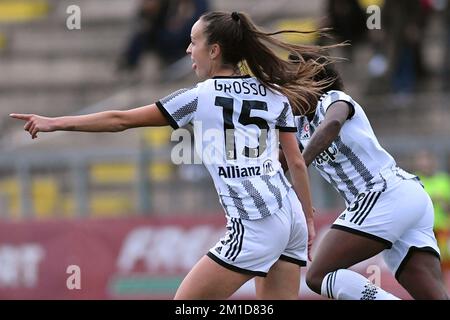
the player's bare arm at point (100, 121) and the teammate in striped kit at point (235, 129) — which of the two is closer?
the player's bare arm at point (100, 121)

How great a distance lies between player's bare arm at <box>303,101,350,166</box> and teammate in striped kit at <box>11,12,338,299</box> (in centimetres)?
25

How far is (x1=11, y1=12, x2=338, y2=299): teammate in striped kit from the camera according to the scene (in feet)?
21.6

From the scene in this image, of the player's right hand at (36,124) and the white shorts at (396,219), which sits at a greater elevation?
the player's right hand at (36,124)

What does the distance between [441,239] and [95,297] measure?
402cm

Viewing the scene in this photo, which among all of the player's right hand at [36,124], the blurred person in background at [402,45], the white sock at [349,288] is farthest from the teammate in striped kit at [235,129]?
the blurred person in background at [402,45]

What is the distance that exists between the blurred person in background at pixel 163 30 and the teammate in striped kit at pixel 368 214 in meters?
9.37

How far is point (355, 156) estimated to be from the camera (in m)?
7.37

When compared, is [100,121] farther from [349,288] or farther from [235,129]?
[349,288]

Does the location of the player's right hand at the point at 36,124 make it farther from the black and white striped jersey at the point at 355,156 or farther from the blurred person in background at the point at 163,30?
the blurred person in background at the point at 163,30

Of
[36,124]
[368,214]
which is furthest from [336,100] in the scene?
[36,124]

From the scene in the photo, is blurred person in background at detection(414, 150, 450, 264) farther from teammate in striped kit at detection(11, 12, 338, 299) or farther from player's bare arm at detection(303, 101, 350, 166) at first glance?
teammate in striped kit at detection(11, 12, 338, 299)

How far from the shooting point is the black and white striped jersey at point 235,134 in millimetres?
6605

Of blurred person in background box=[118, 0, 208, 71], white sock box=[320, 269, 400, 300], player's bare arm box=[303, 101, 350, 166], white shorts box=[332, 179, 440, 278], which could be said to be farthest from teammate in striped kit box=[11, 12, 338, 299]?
blurred person in background box=[118, 0, 208, 71]
